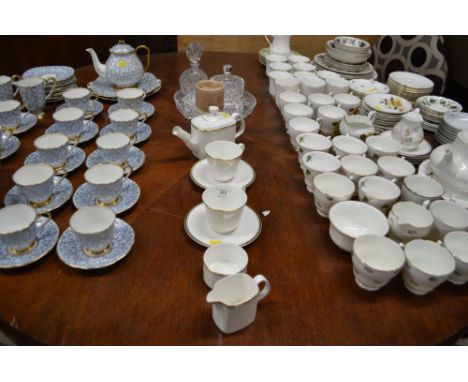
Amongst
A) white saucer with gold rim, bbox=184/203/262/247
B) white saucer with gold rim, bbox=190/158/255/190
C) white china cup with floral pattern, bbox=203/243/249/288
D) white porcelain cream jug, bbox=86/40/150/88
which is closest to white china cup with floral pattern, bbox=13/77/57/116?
white porcelain cream jug, bbox=86/40/150/88

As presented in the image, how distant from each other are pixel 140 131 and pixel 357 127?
0.71m

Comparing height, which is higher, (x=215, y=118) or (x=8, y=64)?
(x=215, y=118)

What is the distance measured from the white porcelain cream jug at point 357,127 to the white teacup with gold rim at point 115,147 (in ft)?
2.22

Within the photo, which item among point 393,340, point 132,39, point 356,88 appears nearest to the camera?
point 393,340

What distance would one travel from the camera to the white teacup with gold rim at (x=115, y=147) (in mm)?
980

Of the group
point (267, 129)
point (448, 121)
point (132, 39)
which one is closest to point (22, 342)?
point (267, 129)

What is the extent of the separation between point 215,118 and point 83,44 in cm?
162

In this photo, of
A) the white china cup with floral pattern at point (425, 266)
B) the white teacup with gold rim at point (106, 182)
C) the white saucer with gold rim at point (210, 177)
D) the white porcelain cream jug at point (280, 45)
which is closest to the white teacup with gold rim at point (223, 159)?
the white saucer with gold rim at point (210, 177)

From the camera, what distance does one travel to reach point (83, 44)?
225 centimetres

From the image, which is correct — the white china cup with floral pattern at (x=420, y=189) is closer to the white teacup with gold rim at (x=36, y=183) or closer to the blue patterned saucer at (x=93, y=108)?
the white teacup with gold rim at (x=36, y=183)

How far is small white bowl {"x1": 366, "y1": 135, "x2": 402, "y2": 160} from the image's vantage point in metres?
1.04

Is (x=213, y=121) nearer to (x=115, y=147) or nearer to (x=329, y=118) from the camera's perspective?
(x=115, y=147)

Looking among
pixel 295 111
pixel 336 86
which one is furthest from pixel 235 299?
pixel 336 86

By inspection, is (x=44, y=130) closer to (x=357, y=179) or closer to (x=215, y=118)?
(x=215, y=118)
